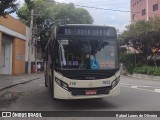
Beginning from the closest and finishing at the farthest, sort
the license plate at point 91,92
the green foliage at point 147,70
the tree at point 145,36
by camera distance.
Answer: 1. the license plate at point 91,92
2. the green foliage at point 147,70
3. the tree at point 145,36

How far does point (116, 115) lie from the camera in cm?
1128

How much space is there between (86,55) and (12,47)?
2698 centimetres

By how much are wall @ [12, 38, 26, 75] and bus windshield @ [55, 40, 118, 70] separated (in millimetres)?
26710

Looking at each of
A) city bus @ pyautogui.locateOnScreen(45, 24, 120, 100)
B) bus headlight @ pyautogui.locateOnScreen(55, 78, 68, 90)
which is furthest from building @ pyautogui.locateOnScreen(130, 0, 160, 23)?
bus headlight @ pyautogui.locateOnScreen(55, 78, 68, 90)

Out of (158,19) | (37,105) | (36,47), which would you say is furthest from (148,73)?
(37,105)

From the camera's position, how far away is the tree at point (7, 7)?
1477 centimetres

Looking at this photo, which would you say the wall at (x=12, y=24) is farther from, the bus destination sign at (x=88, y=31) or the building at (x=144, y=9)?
the building at (x=144, y=9)

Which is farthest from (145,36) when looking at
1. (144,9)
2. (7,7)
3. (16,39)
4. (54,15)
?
(7,7)

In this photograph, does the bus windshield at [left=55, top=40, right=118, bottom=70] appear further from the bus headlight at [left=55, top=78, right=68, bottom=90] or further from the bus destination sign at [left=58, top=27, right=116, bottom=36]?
the bus headlight at [left=55, top=78, right=68, bottom=90]

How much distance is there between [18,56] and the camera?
4084cm

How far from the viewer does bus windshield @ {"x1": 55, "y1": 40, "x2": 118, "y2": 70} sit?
12.7m

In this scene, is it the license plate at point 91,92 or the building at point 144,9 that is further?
the building at point 144,9

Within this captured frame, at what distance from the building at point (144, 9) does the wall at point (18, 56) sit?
23.4m

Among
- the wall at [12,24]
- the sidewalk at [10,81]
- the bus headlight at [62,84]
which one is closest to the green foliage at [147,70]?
the sidewalk at [10,81]
